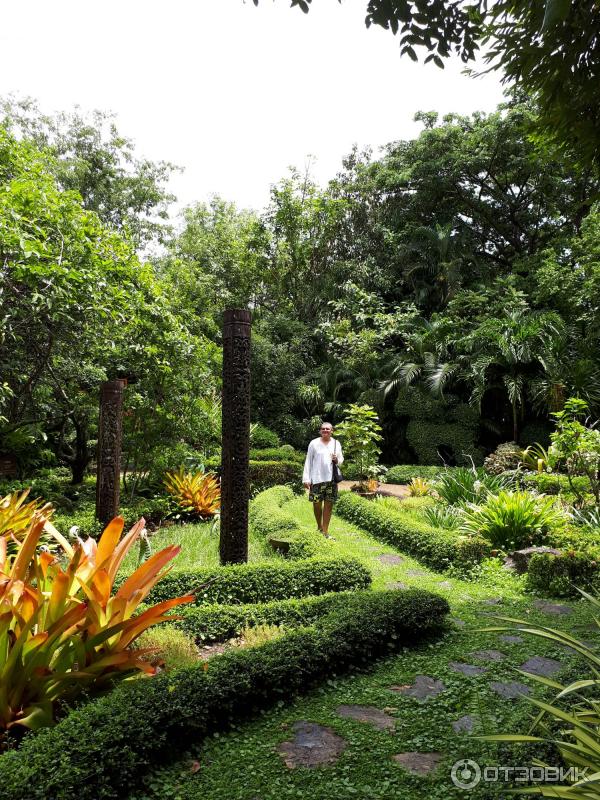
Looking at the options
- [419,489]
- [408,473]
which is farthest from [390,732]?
[408,473]

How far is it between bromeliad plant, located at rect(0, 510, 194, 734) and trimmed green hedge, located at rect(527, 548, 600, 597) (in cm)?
372

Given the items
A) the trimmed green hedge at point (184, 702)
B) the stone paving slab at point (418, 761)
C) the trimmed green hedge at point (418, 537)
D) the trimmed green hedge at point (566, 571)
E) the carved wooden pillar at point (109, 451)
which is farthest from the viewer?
the carved wooden pillar at point (109, 451)

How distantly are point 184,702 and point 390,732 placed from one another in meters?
1.04

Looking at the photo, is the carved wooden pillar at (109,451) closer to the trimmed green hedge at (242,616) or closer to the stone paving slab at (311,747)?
the trimmed green hedge at (242,616)

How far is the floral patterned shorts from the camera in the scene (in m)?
7.40

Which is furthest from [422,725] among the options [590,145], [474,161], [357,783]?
[474,161]

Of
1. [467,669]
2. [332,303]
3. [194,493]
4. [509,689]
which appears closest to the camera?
[509,689]

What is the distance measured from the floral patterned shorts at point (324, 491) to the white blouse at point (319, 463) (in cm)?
8

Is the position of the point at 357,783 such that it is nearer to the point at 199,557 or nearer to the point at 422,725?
the point at 422,725

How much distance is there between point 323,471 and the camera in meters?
7.32

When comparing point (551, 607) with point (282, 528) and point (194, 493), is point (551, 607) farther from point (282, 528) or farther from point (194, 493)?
point (194, 493)

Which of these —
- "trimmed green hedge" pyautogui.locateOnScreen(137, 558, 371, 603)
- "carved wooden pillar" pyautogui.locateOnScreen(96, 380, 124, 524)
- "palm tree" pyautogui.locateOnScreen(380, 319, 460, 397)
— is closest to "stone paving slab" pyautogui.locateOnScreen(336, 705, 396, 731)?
"trimmed green hedge" pyautogui.locateOnScreen(137, 558, 371, 603)

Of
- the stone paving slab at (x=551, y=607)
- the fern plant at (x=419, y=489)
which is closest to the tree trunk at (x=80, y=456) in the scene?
the fern plant at (x=419, y=489)

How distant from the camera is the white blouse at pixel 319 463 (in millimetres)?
7320
